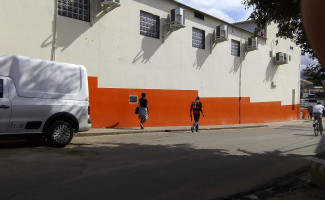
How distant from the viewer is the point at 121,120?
16062 millimetres

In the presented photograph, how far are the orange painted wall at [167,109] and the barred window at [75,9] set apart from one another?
2704 mm

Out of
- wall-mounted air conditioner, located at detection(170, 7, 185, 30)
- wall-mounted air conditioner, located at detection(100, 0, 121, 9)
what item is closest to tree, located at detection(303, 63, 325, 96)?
wall-mounted air conditioner, located at detection(100, 0, 121, 9)

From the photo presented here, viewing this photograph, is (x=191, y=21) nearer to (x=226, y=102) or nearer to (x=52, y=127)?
(x=226, y=102)

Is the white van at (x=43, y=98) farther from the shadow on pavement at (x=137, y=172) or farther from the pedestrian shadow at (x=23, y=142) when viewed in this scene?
the shadow on pavement at (x=137, y=172)

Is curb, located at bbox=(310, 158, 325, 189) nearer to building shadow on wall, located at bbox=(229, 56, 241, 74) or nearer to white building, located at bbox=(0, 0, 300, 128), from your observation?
white building, located at bbox=(0, 0, 300, 128)

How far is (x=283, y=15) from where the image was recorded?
8.21m

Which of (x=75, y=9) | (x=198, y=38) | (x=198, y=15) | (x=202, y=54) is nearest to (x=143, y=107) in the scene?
(x=75, y=9)

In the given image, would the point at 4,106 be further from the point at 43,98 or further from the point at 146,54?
the point at 146,54

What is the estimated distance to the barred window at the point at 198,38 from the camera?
2055cm

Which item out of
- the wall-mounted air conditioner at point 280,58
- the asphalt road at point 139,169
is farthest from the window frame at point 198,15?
the asphalt road at point 139,169

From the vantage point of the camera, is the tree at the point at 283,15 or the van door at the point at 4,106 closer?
the tree at the point at 283,15

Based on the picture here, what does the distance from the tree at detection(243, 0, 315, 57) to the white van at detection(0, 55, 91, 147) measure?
5272 mm

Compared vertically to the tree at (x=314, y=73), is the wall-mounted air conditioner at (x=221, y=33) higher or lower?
higher

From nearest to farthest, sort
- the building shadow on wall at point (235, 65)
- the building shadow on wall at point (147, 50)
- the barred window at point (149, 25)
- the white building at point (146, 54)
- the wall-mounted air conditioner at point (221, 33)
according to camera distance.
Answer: the white building at point (146, 54) < the building shadow on wall at point (147, 50) < the barred window at point (149, 25) < the wall-mounted air conditioner at point (221, 33) < the building shadow on wall at point (235, 65)
